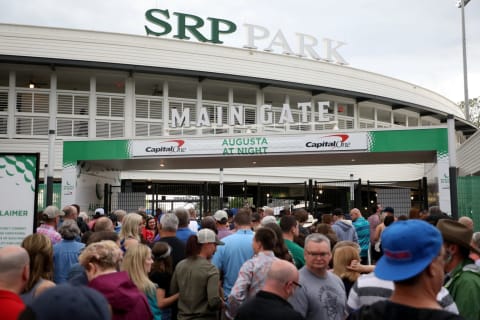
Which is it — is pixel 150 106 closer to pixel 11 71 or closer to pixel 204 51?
pixel 204 51

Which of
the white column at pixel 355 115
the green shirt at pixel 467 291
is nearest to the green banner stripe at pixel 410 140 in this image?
the green shirt at pixel 467 291

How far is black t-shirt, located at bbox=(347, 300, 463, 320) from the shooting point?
2.46 meters

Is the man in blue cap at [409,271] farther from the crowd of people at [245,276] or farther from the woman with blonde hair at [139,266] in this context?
the woman with blonde hair at [139,266]

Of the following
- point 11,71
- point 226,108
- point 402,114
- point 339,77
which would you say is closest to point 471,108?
point 402,114

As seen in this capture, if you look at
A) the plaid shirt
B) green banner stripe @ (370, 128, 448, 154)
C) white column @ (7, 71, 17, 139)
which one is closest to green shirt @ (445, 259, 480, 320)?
the plaid shirt

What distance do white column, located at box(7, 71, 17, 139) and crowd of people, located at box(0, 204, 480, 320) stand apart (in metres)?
24.4

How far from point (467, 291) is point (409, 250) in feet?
5.48

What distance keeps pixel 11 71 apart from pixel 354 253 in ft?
98.2

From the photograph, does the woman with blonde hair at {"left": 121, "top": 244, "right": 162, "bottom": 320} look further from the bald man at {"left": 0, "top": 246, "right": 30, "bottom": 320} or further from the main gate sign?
the main gate sign

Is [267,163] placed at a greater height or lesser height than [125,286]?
greater

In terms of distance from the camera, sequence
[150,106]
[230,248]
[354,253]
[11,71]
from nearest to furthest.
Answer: [354,253] → [230,248] → [11,71] → [150,106]

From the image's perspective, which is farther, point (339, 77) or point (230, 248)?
point (339, 77)

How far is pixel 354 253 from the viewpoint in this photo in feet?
18.6

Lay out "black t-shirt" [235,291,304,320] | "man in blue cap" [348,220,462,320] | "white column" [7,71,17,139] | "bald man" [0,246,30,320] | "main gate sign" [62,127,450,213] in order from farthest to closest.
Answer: "white column" [7,71,17,139] < "main gate sign" [62,127,450,213] < "black t-shirt" [235,291,304,320] < "bald man" [0,246,30,320] < "man in blue cap" [348,220,462,320]
